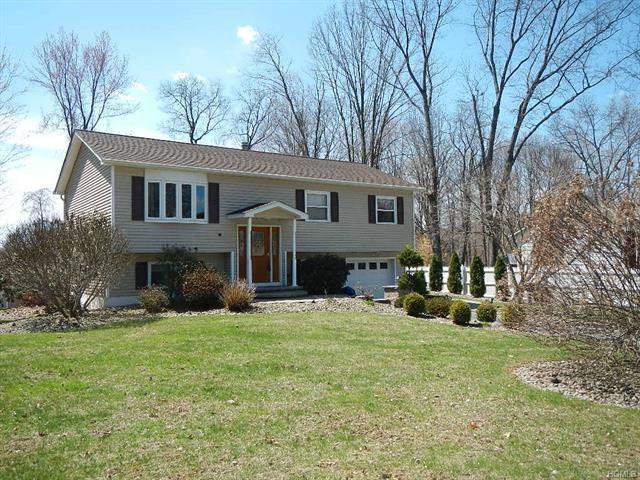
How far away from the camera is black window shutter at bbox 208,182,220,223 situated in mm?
18109

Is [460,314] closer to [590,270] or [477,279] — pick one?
[590,270]

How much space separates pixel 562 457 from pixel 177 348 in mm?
5933

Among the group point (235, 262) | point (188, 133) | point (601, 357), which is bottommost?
point (601, 357)

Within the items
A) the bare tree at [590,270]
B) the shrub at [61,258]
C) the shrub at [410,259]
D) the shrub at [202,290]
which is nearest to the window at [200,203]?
the shrub at [202,290]

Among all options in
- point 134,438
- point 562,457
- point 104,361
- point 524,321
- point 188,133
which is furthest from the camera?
point 188,133

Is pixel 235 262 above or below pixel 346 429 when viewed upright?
above

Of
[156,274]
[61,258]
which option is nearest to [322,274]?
[156,274]

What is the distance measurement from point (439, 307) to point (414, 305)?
0.63 metres

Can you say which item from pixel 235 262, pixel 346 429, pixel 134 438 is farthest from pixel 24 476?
pixel 235 262

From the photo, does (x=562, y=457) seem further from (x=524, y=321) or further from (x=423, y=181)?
(x=423, y=181)

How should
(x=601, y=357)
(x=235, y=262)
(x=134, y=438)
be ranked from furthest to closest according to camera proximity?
(x=235, y=262), (x=601, y=357), (x=134, y=438)

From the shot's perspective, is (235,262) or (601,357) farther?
(235,262)

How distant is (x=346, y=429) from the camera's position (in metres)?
5.06

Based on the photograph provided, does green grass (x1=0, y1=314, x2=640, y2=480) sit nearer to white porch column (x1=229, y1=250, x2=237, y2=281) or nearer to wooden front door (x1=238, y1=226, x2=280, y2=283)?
white porch column (x1=229, y1=250, x2=237, y2=281)
